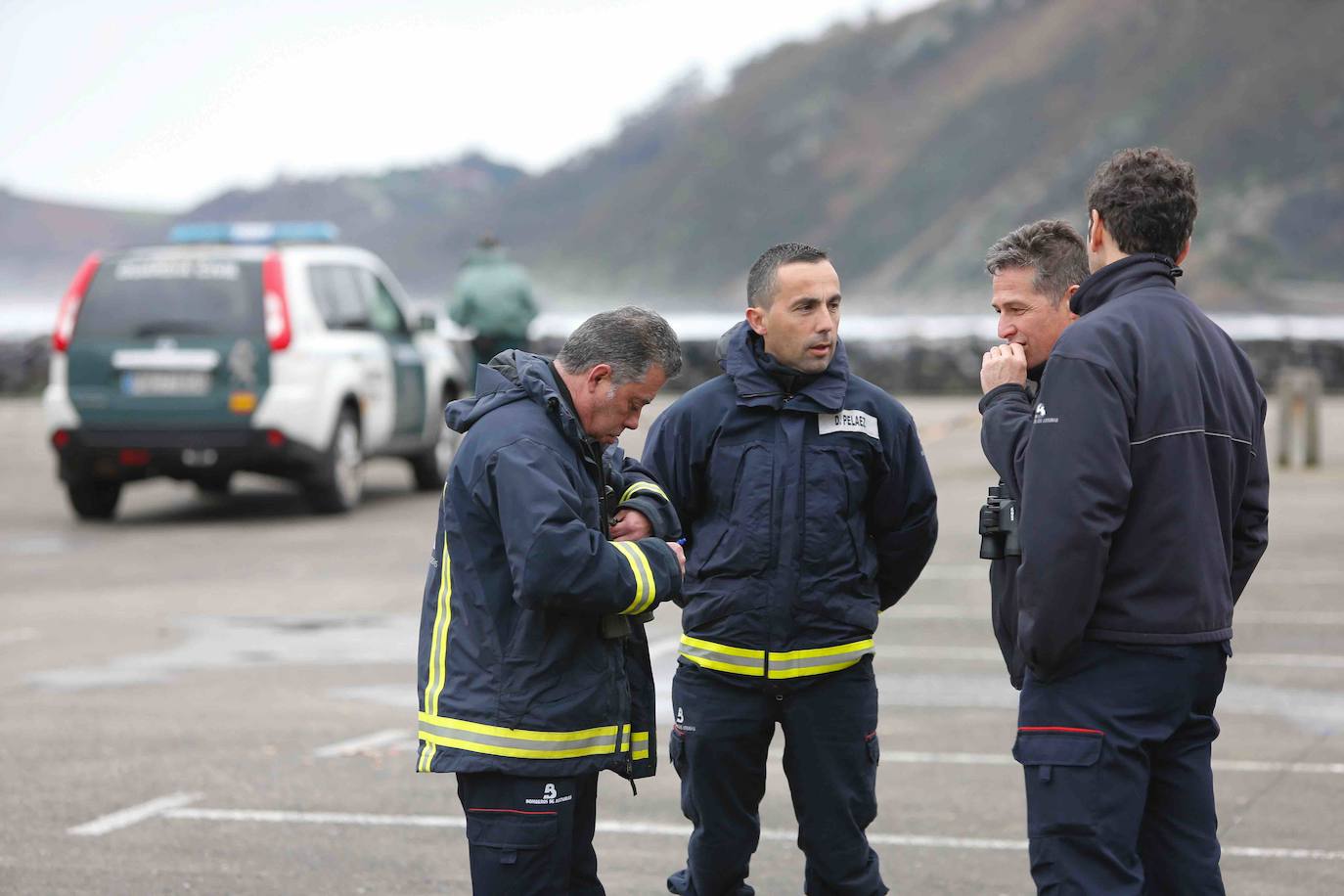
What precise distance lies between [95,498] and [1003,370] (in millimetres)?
12528

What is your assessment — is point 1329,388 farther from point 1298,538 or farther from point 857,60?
point 857,60

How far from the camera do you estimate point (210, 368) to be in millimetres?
14477

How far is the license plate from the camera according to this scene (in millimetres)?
14500

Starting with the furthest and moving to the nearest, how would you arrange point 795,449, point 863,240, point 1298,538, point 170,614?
point 863,240 → point 1298,538 → point 170,614 → point 795,449

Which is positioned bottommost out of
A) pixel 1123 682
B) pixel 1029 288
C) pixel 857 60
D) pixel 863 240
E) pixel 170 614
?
pixel 170 614

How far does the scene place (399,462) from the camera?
2167 centimetres

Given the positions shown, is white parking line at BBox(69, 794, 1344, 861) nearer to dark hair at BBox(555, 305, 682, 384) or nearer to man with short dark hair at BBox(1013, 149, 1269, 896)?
man with short dark hair at BBox(1013, 149, 1269, 896)

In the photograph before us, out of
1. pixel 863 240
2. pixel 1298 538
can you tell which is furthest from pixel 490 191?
pixel 1298 538

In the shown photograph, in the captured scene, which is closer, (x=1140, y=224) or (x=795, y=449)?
(x=1140, y=224)

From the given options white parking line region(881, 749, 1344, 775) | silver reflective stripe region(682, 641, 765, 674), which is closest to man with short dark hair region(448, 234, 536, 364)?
white parking line region(881, 749, 1344, 775)

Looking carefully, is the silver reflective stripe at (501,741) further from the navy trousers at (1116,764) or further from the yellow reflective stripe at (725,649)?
the navy trousers at (1116,764)

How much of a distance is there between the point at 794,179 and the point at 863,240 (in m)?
17.2

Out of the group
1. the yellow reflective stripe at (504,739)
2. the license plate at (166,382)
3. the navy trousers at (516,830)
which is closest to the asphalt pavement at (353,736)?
the license plate at (166,382)

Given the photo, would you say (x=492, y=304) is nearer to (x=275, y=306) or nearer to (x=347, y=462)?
(x=347, y=462)
